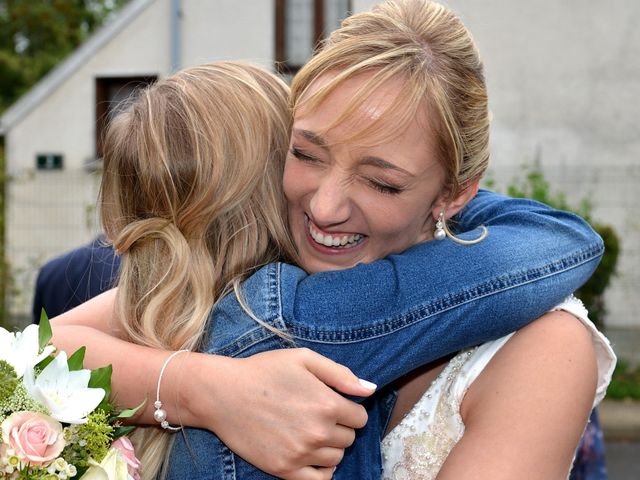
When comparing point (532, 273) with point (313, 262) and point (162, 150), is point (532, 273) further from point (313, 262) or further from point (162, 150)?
point (162, 150)

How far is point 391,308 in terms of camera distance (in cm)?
189

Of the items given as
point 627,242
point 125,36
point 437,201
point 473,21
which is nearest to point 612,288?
point 627,242

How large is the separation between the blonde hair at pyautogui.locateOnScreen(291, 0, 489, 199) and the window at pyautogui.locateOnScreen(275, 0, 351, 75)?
1067 cm

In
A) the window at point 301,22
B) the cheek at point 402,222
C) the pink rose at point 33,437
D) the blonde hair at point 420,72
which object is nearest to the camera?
the pink rose at point 33,437

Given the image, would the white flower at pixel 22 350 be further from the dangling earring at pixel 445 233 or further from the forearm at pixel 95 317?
the dangling earring at pixel 445 233

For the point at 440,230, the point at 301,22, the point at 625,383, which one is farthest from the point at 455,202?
the point at 301,22

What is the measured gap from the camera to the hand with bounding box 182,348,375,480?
1814mm

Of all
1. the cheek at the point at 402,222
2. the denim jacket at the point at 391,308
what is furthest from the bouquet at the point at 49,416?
the cheek at the point at 402,222

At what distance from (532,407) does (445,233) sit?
1.60 ft

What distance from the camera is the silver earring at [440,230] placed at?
2.14 m

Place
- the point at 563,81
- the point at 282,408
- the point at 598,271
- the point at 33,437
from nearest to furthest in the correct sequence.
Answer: the point at 33,437, the point at 282,408, the point at 598,271, the point at 563,81

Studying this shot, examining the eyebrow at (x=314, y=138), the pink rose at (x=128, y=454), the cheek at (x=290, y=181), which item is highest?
the eyebrow at (x=314, y=138)

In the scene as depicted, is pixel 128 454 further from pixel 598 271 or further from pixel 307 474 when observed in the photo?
pixel 598 271

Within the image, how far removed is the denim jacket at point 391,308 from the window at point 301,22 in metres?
11.0
